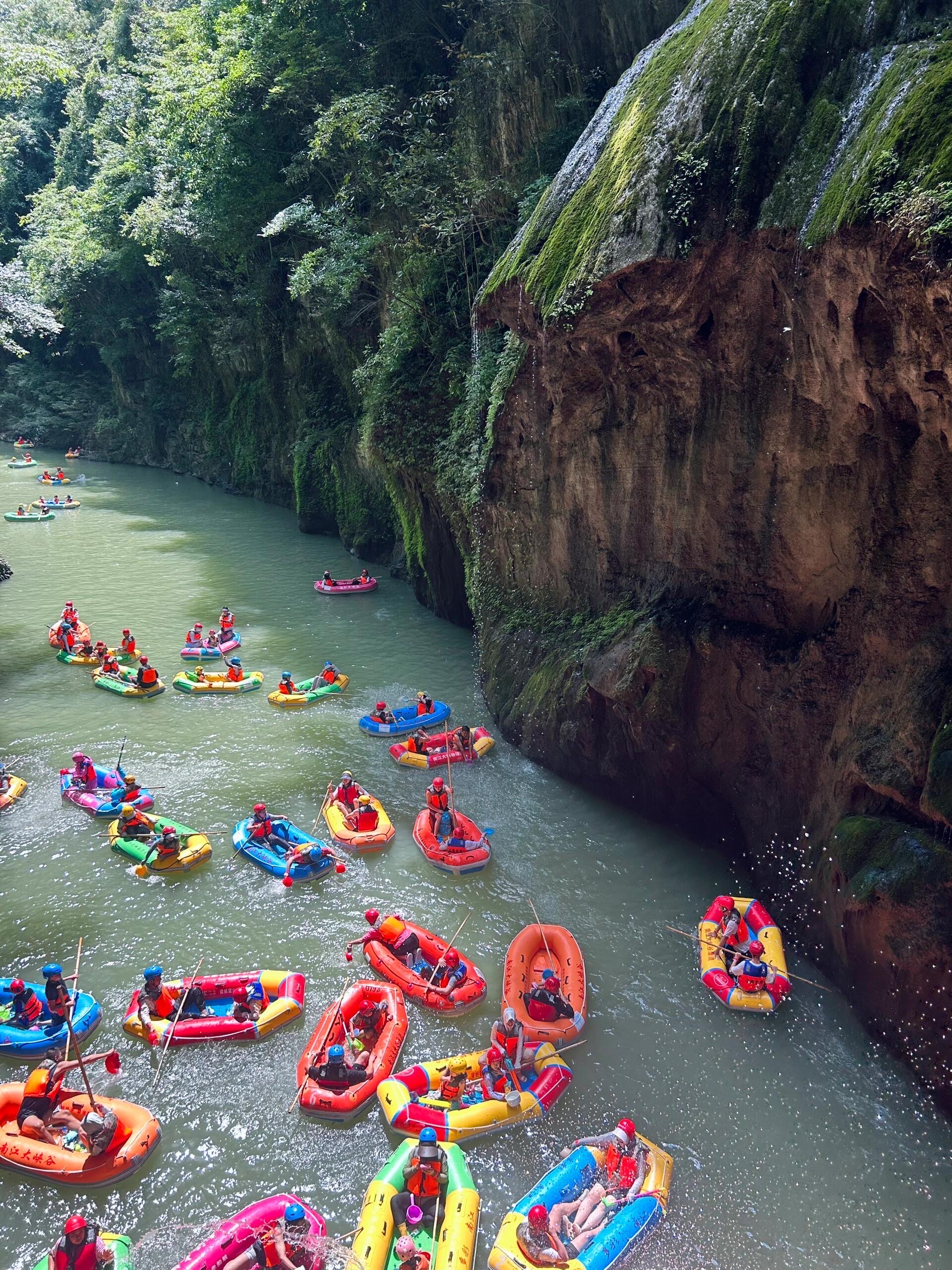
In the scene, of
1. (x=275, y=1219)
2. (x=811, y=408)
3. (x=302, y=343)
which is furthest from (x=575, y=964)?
(x=302, y=343)

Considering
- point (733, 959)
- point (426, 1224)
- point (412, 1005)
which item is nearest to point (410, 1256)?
point (426, 1224)

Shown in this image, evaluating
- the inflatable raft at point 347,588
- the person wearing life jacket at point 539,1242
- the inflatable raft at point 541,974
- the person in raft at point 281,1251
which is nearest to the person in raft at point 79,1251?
the person in raft at point 281,1251

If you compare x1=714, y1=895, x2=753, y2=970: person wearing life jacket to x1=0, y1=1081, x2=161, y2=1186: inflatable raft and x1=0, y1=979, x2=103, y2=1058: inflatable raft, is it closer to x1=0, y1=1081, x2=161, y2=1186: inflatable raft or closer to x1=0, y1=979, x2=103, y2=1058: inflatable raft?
x1=0, y1=1081, x2=161, y2=1186: inflatable raft

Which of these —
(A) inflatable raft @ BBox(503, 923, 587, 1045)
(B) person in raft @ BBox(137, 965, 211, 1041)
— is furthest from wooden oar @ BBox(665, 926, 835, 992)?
(B) person in raft @ BBox(137, 965, 211, 1041)

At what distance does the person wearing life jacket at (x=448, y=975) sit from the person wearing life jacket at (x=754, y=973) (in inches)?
119

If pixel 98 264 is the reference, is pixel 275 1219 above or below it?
below

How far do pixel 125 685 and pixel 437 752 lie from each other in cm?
677

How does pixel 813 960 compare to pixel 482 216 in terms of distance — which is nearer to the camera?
pixel 813 960

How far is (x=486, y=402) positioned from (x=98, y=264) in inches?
1126

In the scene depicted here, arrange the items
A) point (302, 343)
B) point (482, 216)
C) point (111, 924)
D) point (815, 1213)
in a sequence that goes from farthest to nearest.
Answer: point (302, 343) < point (482, 216) < point (111, 924) < point (815, 1213)

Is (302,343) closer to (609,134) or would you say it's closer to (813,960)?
(609,134)

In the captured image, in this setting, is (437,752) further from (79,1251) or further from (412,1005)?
(79,1251)

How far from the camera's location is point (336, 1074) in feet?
28.5

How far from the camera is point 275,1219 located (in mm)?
7289
